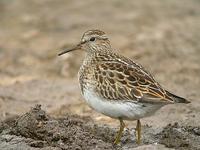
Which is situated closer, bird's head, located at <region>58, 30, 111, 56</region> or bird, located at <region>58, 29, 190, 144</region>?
bird, located at <region>58, 29, 190, 144</region>

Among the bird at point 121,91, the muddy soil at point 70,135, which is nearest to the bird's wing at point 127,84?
the bird at point 121,91

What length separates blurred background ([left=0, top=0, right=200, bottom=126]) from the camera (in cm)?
1322

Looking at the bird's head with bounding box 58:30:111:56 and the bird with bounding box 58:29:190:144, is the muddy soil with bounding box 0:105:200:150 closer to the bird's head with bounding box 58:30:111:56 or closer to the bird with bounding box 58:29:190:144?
the bird with bounding box 58:29:190:144

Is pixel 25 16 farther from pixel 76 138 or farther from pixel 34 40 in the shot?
pixel 76 138

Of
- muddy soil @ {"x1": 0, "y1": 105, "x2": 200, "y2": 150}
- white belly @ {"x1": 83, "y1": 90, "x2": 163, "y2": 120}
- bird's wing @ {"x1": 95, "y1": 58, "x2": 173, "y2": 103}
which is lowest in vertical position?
muddy soil @ {"x1": 0, "y1": 105, "x2": 200, "y2": 150}

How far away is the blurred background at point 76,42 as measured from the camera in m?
13.2

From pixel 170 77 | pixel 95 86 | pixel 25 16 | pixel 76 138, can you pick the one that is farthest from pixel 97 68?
pixel 25 16

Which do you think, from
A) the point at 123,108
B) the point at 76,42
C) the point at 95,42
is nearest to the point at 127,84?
the point at 123,108

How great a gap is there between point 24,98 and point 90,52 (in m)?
3.22

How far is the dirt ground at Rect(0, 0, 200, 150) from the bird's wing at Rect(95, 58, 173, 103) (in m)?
0.60

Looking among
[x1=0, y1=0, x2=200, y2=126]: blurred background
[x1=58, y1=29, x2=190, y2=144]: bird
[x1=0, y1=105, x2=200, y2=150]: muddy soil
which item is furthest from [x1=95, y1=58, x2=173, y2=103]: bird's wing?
[x1=0, y1=0, x2=200, y2=126]: blurred background

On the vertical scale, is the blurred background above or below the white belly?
above

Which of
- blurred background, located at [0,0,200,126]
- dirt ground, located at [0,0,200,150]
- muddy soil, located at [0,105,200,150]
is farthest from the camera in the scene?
blurred background, located at [0,0,200,126]

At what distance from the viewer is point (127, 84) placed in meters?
9.74
